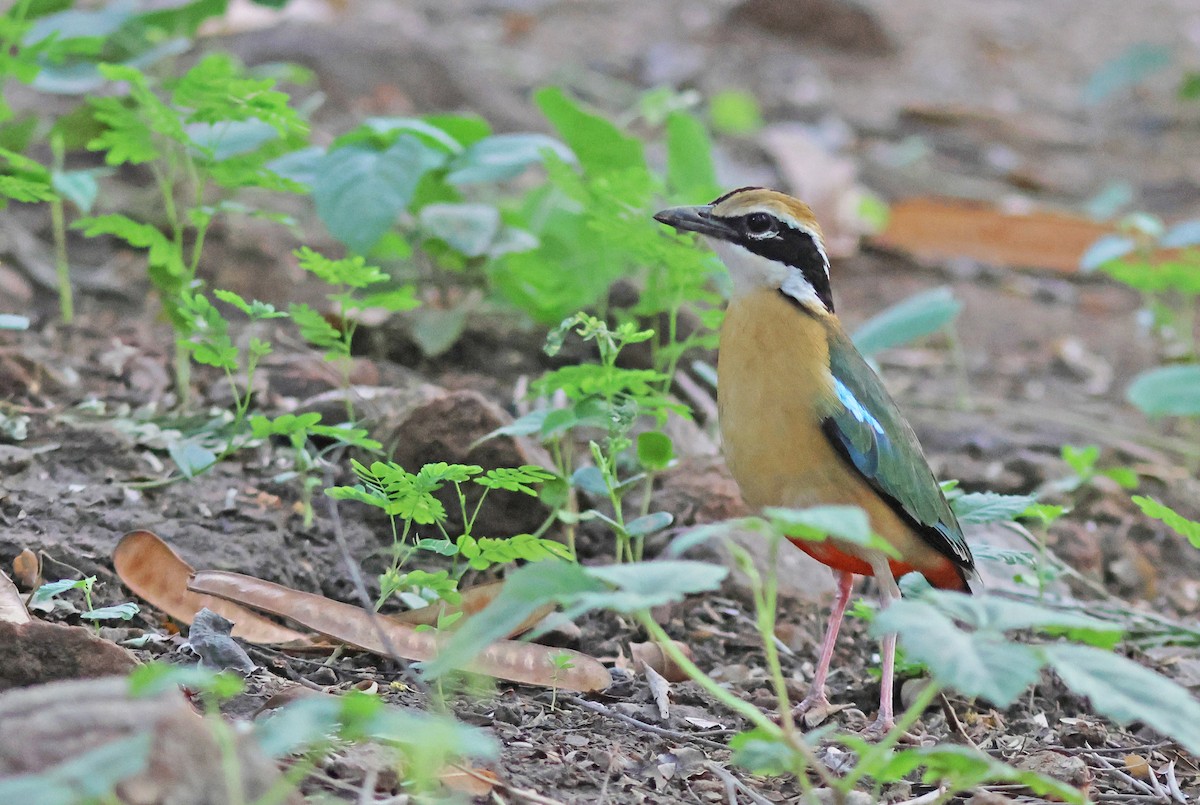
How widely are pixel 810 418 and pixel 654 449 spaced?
0.57 m

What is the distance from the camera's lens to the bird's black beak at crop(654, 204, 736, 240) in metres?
4.48

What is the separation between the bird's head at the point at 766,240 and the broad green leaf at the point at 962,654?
1942mm

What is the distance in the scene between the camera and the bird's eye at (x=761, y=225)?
4426 mm

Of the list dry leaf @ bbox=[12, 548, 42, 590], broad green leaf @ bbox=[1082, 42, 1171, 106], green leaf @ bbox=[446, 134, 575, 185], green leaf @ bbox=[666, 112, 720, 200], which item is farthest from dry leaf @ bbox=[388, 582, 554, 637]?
broad green leaf @ bbox=[1082, 42, 1171, 106]

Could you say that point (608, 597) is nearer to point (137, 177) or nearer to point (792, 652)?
point (792, 652)

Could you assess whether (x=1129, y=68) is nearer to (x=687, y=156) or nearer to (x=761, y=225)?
(x=687, y=156)

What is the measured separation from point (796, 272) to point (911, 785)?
1.63 metres

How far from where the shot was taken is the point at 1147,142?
1177cm

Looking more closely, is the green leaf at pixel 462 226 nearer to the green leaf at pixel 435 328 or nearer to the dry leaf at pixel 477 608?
the green leaf at pixel 435 328

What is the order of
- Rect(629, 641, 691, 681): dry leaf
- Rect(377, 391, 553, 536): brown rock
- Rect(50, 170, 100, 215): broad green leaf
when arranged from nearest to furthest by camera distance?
1. Rect(629, 641, 691, 681): dry leaf
2. Rect(377, 391, 553, 536): brown rock
3. Rect(50, 170, 100, 215): broad green leaf

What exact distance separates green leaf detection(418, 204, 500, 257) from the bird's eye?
1.53m

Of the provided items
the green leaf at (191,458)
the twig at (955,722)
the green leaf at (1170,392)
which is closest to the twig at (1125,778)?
the twig at (955,722)

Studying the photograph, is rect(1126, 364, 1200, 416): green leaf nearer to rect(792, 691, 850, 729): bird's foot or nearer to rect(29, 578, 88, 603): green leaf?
rect(792, 691, 850, 729): bird's foot

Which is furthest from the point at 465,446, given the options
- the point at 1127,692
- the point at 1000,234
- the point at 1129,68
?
the point at 1129,68
